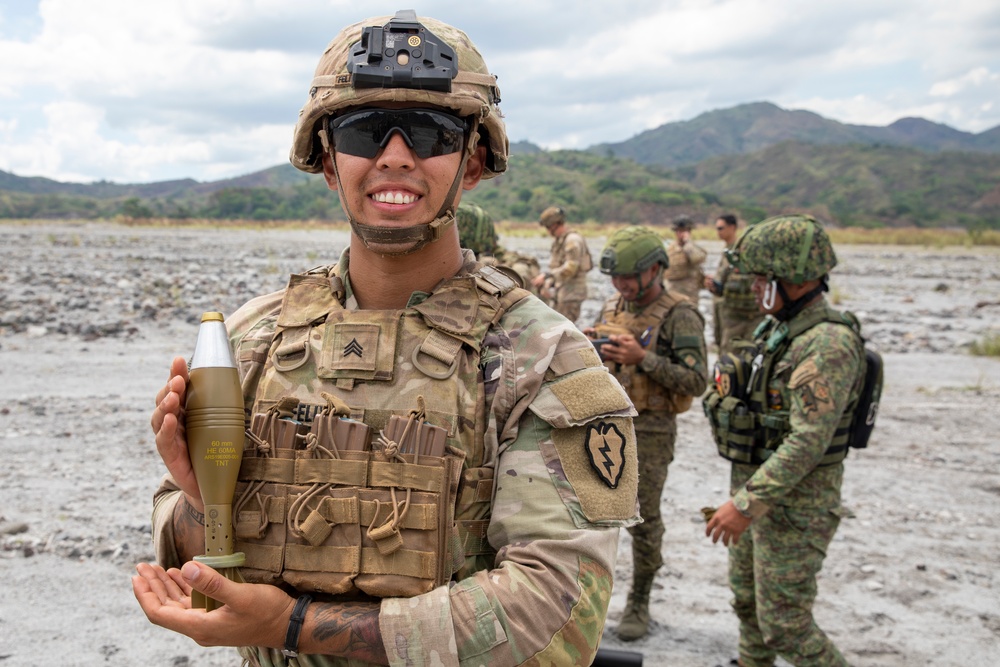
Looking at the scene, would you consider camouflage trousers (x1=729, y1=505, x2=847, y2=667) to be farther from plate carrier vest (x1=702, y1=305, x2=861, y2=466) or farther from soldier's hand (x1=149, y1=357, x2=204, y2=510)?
soldier's hand (x1=149, y1=357, x2=204, y2=510)

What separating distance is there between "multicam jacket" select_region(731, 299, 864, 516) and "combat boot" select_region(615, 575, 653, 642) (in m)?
1.28

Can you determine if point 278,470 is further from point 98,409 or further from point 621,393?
point 98,409

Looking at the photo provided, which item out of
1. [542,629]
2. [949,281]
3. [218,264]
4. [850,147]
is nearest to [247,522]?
[542,629]

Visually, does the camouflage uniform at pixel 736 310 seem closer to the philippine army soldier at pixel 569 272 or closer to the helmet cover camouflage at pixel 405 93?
the philippine army soldier at pixel 569 272

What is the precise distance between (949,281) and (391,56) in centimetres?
2183

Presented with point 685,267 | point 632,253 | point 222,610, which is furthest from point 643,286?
point 685,267

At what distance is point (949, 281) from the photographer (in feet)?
65.6

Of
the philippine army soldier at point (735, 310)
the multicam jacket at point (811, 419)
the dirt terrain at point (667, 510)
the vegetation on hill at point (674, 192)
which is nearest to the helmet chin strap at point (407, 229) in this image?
the multicam jacket at point (811, 419)

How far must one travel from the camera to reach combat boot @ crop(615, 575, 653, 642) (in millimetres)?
4352

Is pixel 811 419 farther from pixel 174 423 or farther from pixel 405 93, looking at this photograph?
pixel 174 423

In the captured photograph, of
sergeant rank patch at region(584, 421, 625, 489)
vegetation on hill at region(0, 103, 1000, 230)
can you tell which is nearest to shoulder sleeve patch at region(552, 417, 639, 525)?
sergeant rank patch at region(584, 421, 625, 489)

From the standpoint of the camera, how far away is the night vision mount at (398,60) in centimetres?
161

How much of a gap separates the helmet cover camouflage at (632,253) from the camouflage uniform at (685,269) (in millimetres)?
5659

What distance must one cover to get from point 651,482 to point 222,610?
3453 millimetres
